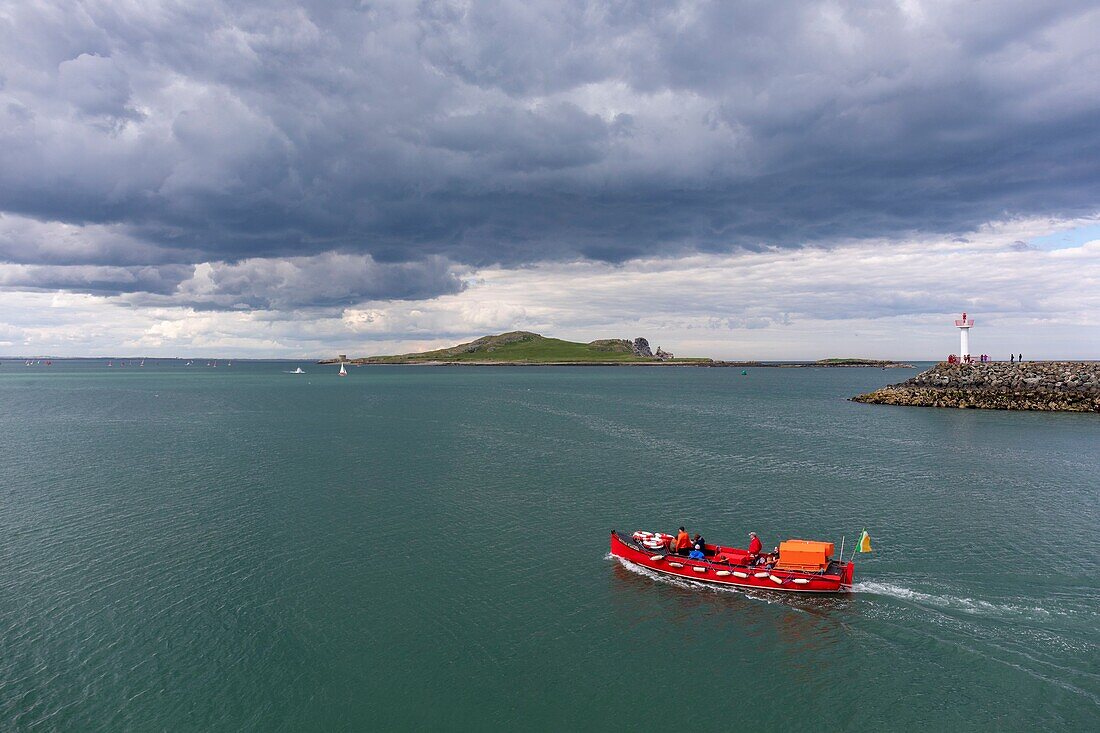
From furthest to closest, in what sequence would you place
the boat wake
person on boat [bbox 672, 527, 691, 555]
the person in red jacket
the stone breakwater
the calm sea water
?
1. the stone breakwater
2. person on boat [bbox 672, 527, 691, 555]
3. the person in red jacket
4. the boat wake
5. the calm sea water

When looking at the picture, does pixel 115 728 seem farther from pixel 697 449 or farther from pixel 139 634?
pixel 697 449

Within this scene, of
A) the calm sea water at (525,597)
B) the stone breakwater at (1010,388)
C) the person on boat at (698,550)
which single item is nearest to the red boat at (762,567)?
the person on boat at (698,550)

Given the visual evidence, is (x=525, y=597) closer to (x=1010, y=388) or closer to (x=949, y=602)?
(x=949, y=602)

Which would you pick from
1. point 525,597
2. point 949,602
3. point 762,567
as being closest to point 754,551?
point 762,567

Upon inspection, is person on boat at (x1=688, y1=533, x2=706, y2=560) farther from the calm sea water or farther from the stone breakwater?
the stone breakwater

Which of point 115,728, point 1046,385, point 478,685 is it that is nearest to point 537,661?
point 478,685

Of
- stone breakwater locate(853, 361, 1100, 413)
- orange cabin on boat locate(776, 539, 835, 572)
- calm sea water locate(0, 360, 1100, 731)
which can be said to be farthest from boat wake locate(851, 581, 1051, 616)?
stone breakwater locate(853, 361, 1100, 413)
